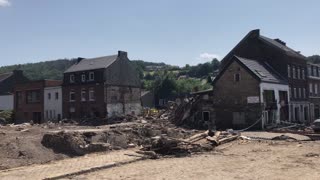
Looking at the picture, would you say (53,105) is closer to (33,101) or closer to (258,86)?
(33,101)

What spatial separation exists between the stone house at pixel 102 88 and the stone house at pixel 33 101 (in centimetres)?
331

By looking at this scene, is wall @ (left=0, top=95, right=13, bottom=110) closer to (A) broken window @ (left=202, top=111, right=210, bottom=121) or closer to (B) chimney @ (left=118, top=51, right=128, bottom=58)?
(B) chimney @ (left=118, top=51, right=128, bottom=58)

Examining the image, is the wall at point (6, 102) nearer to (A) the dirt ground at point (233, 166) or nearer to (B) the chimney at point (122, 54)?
(B) the chimney at point (122, 54)

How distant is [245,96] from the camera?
44781 mm

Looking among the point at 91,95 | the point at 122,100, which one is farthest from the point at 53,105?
the point at 122,100

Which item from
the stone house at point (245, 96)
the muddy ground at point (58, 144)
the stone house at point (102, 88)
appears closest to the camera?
the muddy ground at point (58, 144)

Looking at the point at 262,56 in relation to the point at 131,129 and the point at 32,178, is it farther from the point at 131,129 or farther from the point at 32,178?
the point at 32,178

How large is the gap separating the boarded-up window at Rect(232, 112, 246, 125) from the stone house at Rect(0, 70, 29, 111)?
43.4 m

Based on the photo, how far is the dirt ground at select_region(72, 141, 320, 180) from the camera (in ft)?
56.0

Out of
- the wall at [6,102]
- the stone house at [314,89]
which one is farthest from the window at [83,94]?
the stone house at [314,89]

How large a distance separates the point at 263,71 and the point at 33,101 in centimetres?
3769

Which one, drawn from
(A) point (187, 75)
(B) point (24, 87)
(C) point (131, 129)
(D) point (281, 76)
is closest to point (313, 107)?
(D) point (281, 76)

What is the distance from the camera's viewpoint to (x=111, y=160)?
21062mm

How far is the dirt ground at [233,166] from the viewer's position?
17078 mm
